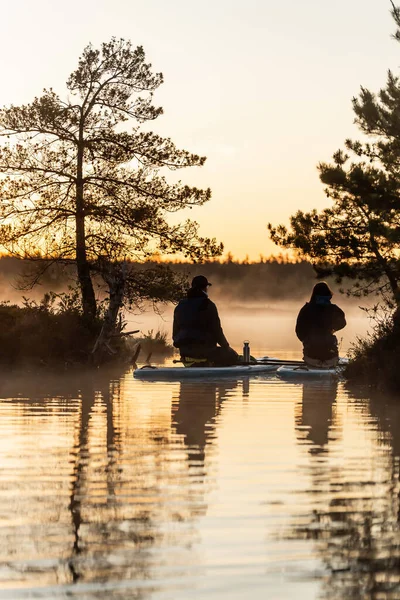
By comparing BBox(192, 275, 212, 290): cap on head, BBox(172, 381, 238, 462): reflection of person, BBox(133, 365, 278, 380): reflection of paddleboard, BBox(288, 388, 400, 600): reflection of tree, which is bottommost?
BBox(288, 388, 400, 600): reflection of tree

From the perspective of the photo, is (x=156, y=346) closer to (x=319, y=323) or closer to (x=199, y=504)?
(x=319, y=323)

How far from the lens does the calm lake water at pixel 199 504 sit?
7.61 m

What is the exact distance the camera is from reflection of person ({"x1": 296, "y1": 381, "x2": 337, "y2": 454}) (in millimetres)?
15461

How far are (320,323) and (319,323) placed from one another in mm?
21

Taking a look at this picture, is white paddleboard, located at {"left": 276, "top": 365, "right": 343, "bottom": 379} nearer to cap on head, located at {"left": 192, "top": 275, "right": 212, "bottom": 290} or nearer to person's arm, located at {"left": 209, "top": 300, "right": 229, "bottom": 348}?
person's arm, located at {"left": 209, "top": 300, "right": 229, "bottom": 348}

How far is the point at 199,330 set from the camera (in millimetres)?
25766

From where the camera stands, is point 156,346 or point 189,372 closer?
point 189,372

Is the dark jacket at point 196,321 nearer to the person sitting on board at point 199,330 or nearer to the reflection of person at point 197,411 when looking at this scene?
the person sitting on board at point 199,330

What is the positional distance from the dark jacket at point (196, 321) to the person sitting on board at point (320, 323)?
1875 mm

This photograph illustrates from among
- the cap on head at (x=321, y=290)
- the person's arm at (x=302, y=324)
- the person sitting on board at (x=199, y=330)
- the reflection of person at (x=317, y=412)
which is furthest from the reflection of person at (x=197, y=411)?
the cap on head at (x=321, y=290)

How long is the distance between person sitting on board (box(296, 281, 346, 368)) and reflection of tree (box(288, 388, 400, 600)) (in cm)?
1132

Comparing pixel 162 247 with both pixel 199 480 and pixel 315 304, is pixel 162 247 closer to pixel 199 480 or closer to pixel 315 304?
pixel 315 304

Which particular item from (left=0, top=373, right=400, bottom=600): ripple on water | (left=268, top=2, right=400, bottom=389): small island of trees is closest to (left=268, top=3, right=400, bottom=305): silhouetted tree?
(left=268, top=2, right=400, bottom=389): small island of trees

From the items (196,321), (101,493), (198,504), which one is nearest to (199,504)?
(198,504)
